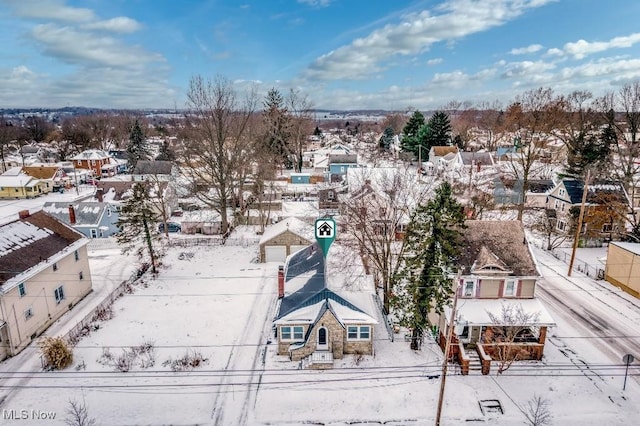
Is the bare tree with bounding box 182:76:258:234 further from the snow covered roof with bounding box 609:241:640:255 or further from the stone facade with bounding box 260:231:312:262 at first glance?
the snow covered roof with bounding box 609:241:640:255

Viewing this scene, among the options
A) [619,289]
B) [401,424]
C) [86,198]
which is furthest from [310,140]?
[401,424]

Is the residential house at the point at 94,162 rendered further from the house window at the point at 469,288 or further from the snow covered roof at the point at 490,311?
the snow covered roof at the point at 490,311

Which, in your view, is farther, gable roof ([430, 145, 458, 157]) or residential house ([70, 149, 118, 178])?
residential house ([70, 149, 118, 178])

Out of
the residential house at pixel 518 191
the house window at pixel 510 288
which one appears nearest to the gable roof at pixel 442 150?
the residential house at pixel 518 191

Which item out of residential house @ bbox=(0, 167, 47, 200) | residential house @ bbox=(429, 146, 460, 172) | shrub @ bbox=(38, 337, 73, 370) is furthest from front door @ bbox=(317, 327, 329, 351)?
residential house @ bbox=(0, 167, 47, 200)

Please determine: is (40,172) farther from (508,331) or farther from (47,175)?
(508,331)

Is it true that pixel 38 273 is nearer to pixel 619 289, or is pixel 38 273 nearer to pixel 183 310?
pixel 183 310
